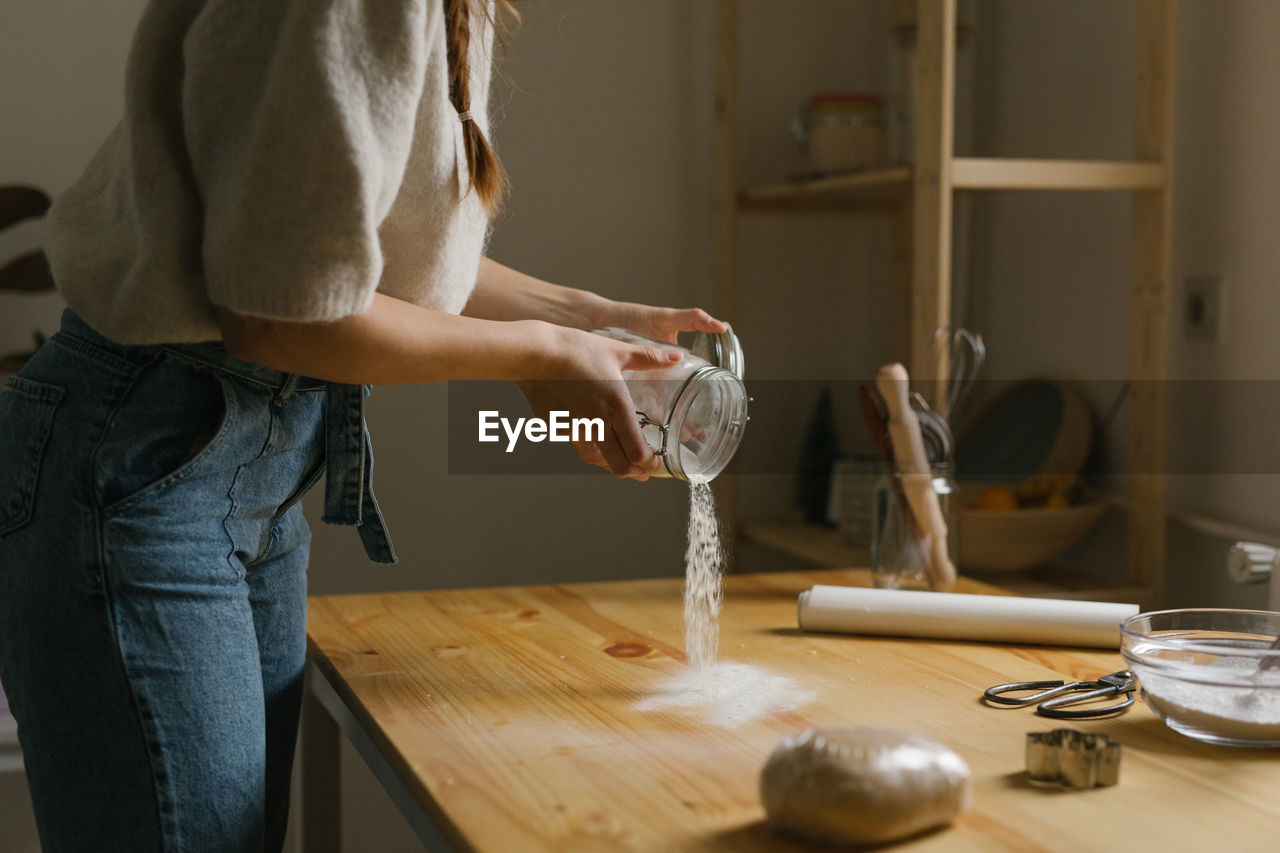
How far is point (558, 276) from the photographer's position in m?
2.07

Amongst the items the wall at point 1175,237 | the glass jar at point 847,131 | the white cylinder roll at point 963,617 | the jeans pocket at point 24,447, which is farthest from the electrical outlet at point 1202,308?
the jeans pocket at point 24,447

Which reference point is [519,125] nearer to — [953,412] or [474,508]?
[474,508]

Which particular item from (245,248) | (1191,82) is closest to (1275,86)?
(1191,82)

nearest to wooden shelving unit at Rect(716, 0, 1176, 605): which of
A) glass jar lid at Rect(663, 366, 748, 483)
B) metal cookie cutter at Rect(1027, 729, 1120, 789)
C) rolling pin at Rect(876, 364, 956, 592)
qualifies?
rolling pin at Rect(876, 364, 956, 592)

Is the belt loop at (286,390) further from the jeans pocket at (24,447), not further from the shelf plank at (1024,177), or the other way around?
the shelf plank at (1024,177)

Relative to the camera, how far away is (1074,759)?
0.68 meters

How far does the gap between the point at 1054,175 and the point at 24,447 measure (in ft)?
4.26

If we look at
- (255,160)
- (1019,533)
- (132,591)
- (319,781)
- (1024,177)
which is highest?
(1024,177)

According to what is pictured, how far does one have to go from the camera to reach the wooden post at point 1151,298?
5.29ft

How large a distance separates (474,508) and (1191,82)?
50.7 inches

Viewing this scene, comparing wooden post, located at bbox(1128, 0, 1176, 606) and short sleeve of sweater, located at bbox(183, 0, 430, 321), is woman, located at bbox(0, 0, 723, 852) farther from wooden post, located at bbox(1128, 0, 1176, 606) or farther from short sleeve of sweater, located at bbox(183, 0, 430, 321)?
wooden post, located at bbox(1128, 0, 1176, 606)

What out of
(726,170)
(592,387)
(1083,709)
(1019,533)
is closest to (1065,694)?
(1083,709)

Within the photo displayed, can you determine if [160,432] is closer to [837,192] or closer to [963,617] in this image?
[963,617]

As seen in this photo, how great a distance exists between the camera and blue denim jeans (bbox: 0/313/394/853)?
72 centimetres
